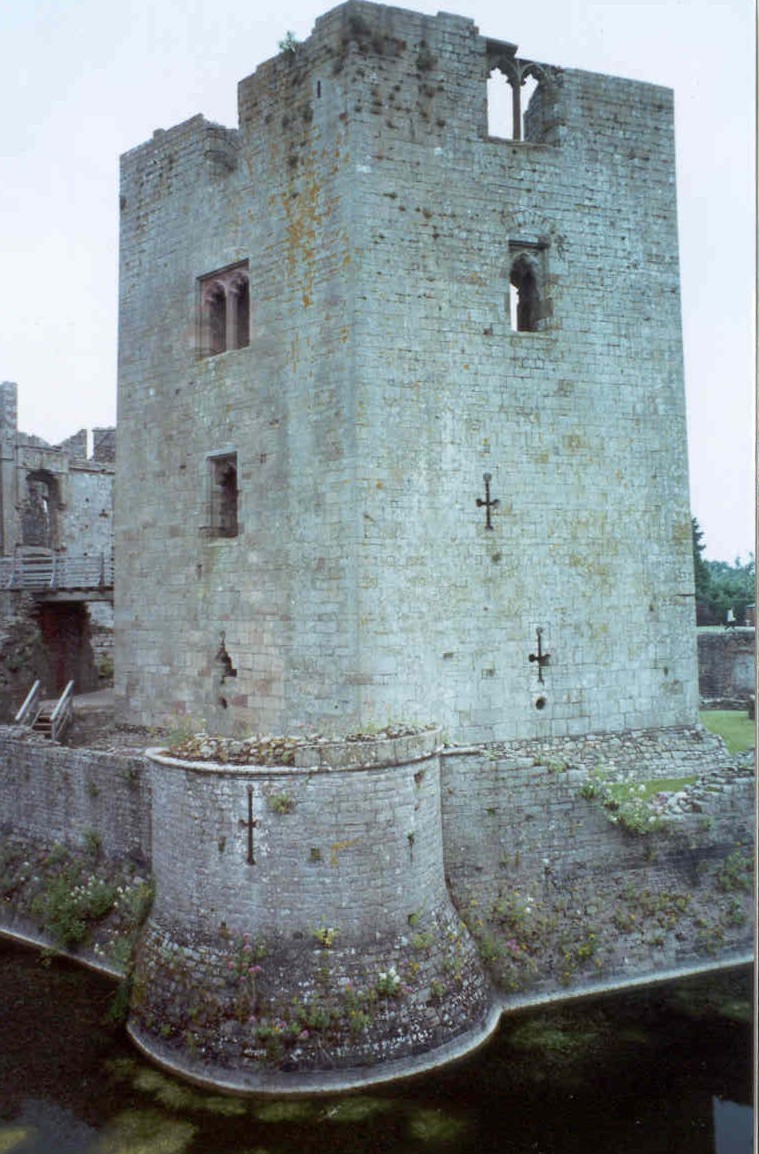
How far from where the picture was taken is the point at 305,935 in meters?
8.05

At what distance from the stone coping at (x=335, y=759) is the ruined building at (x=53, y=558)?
32.1 feet

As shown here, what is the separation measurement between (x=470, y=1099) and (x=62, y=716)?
9333mm

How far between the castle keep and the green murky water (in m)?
0.35

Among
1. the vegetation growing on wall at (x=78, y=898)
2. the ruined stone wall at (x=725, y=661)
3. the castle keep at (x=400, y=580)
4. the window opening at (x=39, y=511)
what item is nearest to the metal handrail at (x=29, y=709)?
the castle keep at (x=400, y=580)

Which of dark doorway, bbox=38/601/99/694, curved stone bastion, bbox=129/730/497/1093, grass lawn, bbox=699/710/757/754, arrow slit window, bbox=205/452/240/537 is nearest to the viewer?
curved stone bastion, bbox=129/730/497/1093

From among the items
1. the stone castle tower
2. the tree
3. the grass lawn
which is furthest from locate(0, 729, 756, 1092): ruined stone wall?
the tree

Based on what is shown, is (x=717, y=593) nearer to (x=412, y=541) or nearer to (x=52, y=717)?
(x=412, y=541)

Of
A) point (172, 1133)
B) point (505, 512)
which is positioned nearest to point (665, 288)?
point (505, 512)

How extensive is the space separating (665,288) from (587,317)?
1321mm

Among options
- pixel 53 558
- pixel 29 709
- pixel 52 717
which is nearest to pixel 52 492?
pixel 53 558

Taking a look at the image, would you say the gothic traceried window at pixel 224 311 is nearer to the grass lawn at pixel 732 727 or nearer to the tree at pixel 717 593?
the grass lawn at pixel 732 727

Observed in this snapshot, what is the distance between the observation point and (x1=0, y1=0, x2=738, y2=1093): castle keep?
8305 millimetres

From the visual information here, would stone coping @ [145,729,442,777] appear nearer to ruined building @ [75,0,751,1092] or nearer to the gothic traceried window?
ruined building @ [75,0,751,1092]

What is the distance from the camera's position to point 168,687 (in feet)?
44.5
